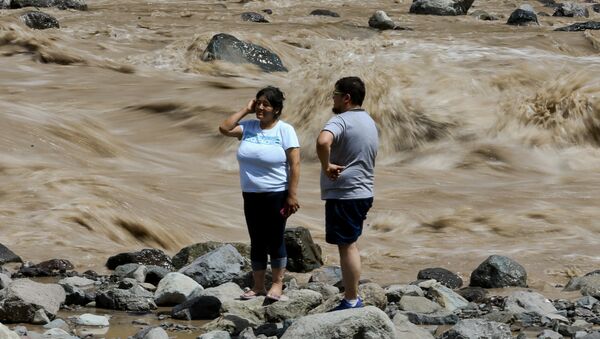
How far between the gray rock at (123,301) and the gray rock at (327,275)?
1.55 m

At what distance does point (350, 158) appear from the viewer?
7188mm

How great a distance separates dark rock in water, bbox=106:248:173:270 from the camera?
9703 mm

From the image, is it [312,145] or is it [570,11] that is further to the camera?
[570,11]

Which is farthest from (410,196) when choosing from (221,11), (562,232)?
→ (221,11)

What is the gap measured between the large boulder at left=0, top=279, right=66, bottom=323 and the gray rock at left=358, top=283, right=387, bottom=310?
5.93 feet

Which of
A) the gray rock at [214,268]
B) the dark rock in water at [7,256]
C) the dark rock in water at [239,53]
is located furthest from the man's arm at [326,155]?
the dark rock in water at [239,53]

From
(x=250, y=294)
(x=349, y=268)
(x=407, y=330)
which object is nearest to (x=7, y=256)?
(x=250, y=294)

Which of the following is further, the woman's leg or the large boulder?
the woman's leg

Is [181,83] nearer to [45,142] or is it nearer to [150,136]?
[150,136]

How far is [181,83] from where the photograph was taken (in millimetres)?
19984

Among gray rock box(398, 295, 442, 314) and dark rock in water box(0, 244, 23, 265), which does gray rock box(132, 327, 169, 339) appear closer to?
gray rock box(398, 295, 442, 314)

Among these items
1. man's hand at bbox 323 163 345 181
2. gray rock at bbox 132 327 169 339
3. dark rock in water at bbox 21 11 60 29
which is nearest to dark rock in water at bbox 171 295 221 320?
gray rock at bbox 132 327 169 339

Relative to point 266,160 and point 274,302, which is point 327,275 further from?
point 266,160

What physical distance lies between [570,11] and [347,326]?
3380cm
